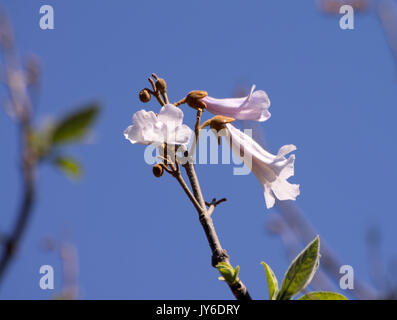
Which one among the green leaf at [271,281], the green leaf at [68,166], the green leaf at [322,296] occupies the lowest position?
the green leaf at [322,296]

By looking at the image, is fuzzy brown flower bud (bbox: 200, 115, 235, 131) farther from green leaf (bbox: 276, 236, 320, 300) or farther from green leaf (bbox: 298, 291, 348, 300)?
green leaf (bbox: 298, 291, 348, 300)

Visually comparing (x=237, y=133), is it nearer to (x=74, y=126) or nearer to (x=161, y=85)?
(x=161, y=85)

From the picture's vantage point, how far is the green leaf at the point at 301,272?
1.55m

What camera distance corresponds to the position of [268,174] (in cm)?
184

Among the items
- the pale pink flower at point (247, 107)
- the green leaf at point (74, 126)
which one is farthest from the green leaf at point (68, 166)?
the pale pink flower at point (247, 107)

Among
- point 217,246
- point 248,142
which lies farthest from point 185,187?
point 248,142

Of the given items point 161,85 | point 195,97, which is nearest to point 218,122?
point 195,97

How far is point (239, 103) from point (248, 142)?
144 millimetres

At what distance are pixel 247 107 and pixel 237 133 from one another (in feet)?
0.33

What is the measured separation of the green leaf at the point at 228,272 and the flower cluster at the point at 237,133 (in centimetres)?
38

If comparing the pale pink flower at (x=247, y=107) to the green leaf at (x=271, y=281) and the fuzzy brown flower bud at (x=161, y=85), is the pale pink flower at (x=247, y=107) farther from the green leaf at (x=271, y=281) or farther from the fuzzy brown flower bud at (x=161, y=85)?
the green leaf at (x=271, y=281)

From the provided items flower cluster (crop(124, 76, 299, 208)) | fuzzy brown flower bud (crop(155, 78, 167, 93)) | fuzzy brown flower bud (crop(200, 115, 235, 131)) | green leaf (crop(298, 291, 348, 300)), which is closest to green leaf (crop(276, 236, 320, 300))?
green leaf (crop(298, 291, 348, 300))
